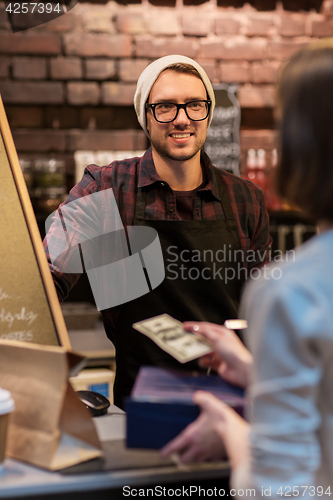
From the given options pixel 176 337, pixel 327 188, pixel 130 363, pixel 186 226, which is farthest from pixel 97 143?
pixel 327 188

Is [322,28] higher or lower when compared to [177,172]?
higher

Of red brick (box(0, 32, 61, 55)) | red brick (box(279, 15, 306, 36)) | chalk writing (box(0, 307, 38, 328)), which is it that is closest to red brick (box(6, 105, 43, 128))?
red brick (box(0, 32, 61, 55))

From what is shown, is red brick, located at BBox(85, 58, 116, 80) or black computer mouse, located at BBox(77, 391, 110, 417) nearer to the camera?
black computer mouse, located at BBox(77, 391, 110, 417)

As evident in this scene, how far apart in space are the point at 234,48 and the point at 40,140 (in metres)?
1.21

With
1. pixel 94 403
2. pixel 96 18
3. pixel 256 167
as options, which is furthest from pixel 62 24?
pixel 94 403

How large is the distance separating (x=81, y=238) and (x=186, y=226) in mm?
331

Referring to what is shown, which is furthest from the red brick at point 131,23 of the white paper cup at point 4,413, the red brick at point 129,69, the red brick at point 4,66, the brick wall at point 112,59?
the white paper cup at point 4,413

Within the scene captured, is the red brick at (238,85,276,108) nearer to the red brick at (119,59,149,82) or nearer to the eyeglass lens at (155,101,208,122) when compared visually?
the red brick at (119,59,149,82)

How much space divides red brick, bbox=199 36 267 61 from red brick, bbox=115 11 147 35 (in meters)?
0.36

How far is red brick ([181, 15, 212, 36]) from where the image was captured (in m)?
2.84

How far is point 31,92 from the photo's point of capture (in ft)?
8.98

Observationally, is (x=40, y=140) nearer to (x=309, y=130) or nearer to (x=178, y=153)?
(x=178, y=153)

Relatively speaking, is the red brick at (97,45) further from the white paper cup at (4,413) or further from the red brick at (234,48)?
the white paper cup at (4,413)

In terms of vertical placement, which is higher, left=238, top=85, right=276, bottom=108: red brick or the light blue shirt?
left=238, top=85, right=276, bottom=108: red brick
